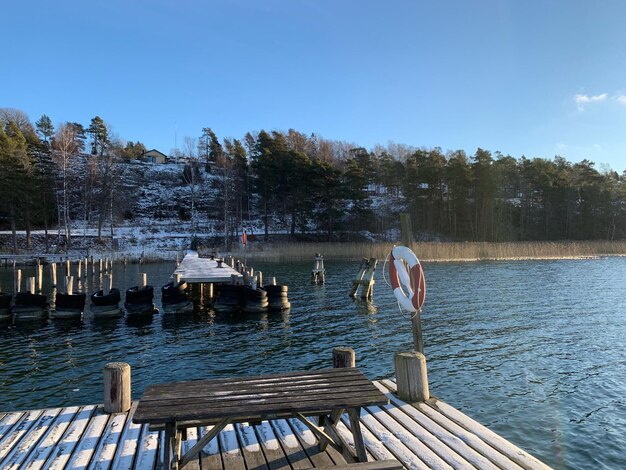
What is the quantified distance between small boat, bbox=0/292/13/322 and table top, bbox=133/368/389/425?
14083mm

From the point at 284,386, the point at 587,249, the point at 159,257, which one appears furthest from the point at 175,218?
the point at 284,386

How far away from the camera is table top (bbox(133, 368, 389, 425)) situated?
3.26m

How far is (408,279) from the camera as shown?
625cm

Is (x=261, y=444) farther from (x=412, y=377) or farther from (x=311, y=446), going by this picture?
(x=412, y=377)

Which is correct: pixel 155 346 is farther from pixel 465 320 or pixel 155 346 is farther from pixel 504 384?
pixel 465 320

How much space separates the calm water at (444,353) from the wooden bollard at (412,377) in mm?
1707

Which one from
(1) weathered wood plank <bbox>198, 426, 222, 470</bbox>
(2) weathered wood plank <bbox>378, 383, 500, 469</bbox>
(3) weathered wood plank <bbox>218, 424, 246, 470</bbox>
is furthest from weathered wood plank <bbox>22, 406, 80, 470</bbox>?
(2) weathered wood plank <bbox>378, 383, 500, 469</bbox>

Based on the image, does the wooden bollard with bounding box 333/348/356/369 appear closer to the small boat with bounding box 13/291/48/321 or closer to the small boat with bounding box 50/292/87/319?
the small boat with bounding box 50/292/87/319

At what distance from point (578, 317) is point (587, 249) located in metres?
32.5

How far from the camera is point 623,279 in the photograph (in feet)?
80.4

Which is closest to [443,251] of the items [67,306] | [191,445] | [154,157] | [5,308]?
[67,306]

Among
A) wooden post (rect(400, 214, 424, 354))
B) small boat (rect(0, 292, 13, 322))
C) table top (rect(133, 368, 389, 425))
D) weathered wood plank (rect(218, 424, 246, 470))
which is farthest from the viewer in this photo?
small boat (rect(0, 292, 13, 322))

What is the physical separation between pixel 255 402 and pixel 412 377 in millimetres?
2764

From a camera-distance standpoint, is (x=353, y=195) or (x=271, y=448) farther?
(x=353, y=195)
